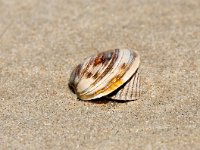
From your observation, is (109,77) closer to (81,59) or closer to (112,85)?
(112,85)

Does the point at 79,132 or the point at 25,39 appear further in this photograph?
the point at 25,39

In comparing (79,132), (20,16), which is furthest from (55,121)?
(20,16)

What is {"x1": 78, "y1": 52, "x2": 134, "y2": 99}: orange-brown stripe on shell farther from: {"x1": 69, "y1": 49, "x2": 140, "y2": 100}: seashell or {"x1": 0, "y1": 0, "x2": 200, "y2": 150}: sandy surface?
{"x1": 0, "y1": 0, "x2": 200, "y2": 150}: sandy surface

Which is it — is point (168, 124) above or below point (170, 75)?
below

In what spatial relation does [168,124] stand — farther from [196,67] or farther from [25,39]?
[25,39]

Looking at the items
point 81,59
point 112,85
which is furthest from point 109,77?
point 81,59

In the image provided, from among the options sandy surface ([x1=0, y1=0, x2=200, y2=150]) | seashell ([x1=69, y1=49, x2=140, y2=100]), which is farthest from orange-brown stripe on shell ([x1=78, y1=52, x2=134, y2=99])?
sandy surface ([x1=0, y1=0, x2=200, y2=150])
